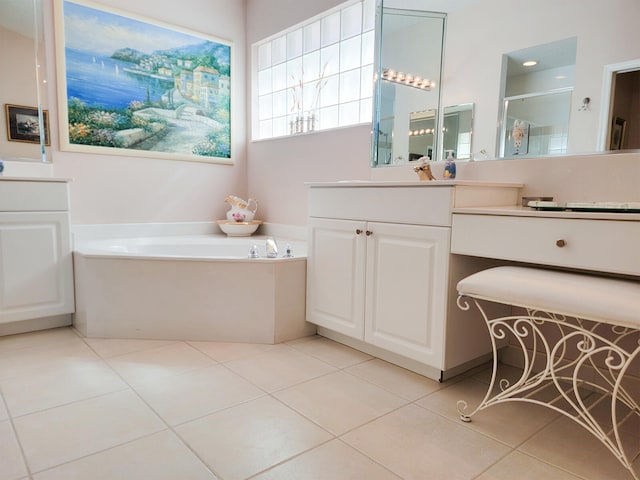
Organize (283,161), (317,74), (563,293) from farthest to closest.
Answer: (283,161)
(317,74)
(563,293)

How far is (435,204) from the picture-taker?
170 cm

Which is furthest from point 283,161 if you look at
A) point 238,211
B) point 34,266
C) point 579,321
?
point 579,321

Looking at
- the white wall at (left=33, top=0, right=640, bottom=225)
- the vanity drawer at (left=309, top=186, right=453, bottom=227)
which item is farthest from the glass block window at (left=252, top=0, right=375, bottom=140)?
the vanity drawer at (left=309, top=186, right=453, bottom=227)

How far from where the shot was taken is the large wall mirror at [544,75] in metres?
1.62

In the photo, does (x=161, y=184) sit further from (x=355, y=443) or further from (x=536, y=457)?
(x=536, y=457)

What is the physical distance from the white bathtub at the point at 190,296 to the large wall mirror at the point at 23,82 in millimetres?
885

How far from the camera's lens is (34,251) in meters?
2.29

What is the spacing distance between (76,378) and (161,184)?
1.75 meters

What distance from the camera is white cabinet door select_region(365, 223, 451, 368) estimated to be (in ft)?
5.63

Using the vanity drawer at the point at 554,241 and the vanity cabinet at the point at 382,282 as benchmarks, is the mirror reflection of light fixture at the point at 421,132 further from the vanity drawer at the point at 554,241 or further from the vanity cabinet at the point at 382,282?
the vanity drawer at the point at 554,241

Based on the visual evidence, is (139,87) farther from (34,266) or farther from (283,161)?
(34,266)

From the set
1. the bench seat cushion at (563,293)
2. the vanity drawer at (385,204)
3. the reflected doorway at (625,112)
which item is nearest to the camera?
the bench seat cushion at (563,293)

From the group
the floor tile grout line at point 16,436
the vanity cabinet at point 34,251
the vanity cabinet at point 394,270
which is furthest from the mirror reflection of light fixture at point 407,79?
the floor tile grout line at point 16,436

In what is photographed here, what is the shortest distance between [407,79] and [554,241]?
138cm
